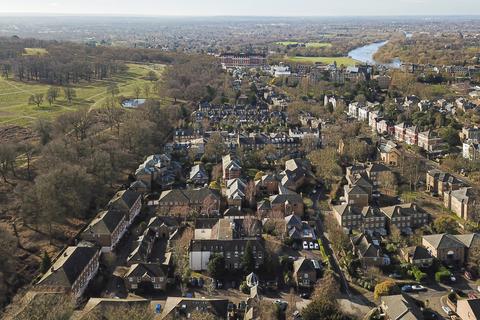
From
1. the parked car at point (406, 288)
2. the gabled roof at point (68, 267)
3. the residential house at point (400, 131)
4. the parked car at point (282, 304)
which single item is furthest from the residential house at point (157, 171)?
the residential house at point (400, 131)

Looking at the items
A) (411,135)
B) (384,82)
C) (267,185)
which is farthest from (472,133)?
(384,82)

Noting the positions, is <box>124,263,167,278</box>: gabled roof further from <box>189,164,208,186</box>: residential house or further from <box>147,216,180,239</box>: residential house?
<box>189,164,208,186</box>: residential house

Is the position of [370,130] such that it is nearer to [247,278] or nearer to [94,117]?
[94,117]

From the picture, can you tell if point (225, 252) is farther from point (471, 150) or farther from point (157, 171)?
point (471, 150)

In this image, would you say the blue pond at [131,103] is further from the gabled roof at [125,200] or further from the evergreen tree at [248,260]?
the evergreen tree at [248,260]

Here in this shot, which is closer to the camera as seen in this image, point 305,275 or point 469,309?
point 469,309

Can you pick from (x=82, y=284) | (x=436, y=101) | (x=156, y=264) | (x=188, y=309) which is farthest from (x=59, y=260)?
(x=436, y=101)

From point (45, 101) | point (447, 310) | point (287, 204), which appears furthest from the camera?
point (45, 101)
